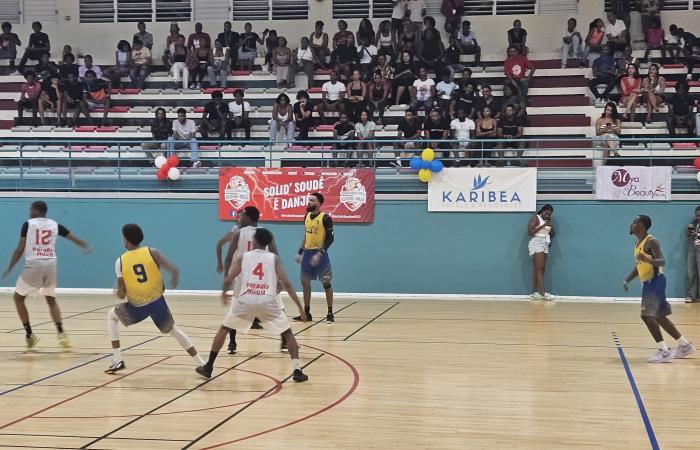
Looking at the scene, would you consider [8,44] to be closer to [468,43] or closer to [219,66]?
[219,66]

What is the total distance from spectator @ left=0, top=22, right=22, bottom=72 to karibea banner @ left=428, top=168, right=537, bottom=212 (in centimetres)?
1497

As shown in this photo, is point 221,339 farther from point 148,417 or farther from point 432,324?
point 432,324

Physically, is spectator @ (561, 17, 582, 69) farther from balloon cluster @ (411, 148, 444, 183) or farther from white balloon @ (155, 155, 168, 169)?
white balloon @ (155, 155, 168, 169)

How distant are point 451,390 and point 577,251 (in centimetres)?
1030

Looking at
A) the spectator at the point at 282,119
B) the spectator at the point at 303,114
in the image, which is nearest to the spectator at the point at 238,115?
the spectator at the point at 282,119

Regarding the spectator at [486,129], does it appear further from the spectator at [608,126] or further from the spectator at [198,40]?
the spectator at [198,40]

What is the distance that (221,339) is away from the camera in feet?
32.2

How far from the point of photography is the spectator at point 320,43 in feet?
84.6

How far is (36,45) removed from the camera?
26.8m

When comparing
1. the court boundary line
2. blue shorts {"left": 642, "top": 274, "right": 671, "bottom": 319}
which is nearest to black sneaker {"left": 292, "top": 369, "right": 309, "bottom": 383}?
the court boundary line

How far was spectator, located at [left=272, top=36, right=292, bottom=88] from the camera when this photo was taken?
2512 centimetres

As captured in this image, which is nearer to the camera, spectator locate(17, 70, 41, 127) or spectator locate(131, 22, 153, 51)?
spectator locate(17, 70, 41, 127)

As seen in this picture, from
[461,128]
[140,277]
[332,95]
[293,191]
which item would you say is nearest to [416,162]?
[461,128]

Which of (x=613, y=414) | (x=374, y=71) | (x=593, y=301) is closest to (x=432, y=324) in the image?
(x=593, y=301)
